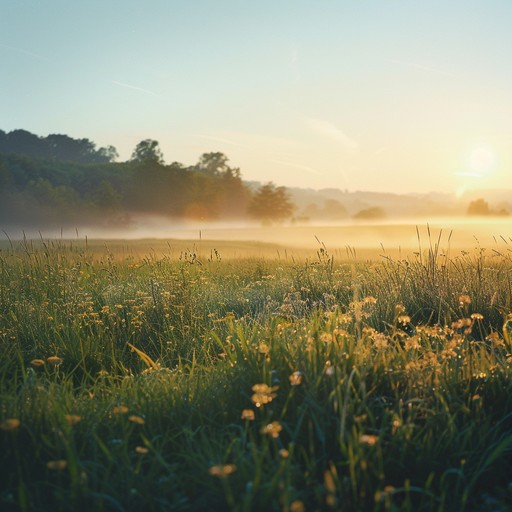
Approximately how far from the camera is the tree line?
52.7 meters

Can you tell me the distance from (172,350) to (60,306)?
176cm

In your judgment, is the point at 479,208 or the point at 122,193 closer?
the point at 122,193

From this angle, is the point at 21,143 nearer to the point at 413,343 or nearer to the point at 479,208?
the point at 479,208

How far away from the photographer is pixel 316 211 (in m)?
132

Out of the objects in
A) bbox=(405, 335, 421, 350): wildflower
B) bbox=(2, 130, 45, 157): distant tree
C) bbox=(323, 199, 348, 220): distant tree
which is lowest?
bbox=(405, 335, 421, 350): wildflower

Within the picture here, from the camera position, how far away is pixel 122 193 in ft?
201

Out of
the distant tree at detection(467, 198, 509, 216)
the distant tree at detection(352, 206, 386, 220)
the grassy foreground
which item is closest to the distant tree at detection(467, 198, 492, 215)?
the distant tree at detection(467, 198, 509, 216)

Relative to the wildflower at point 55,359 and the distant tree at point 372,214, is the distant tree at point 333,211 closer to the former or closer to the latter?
the distant tree at point 372,214

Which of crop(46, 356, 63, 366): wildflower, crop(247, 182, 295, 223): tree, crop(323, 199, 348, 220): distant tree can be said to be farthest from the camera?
crop(323, 199, 348, 220): distant tree

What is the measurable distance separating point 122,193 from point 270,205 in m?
17.7

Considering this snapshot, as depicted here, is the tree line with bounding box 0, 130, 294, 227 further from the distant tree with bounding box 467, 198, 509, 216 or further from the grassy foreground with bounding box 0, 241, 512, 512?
the grassy foreground with bounding box 0, 241, 512, 512

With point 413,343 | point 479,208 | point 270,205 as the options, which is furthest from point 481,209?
point 413,343

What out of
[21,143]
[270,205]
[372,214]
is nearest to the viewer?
[270,205]

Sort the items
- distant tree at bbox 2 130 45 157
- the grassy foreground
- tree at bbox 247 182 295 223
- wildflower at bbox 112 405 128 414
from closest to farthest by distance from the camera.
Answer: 1. the grassy foreground
2. wildflower at bbox 112 405 128 414
3. tree at bbox 247 182 295 223
4. distant tree at bbox 2 130 45 157
